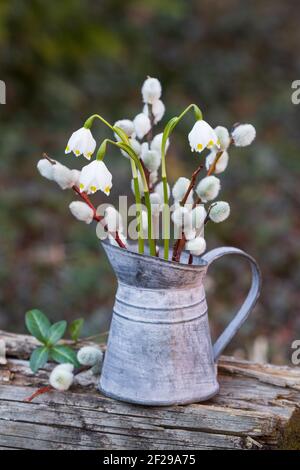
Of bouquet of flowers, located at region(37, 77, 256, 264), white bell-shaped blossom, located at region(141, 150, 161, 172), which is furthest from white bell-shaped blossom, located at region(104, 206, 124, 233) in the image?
white bell-shaped blossom, located at region(141, 150, 161, 172)

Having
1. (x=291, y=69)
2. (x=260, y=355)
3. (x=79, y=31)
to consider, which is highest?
(x=291, y=69)

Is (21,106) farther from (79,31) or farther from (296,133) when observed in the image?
(296,133)

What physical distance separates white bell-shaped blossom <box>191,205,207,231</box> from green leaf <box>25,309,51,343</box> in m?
0.42

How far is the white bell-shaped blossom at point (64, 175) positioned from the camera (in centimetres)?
122

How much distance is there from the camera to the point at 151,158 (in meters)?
1.27

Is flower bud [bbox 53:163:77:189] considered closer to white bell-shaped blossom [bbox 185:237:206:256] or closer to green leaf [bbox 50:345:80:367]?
white bell-shaped blossom [bbox 185:237:206:256]

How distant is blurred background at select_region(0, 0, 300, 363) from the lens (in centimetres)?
347

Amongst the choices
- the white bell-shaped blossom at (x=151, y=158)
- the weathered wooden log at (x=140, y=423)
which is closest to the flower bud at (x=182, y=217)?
the white bell-shaped blossom at (x=151, y=158)

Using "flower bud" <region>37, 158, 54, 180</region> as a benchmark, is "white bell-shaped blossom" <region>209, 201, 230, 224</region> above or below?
below

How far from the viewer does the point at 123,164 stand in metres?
4.48

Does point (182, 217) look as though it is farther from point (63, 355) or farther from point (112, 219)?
point (63, 355)

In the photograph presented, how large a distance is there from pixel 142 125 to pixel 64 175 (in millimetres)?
191

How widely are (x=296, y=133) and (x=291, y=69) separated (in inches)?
41.9

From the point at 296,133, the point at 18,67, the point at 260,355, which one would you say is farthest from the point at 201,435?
the point at 296,133
